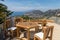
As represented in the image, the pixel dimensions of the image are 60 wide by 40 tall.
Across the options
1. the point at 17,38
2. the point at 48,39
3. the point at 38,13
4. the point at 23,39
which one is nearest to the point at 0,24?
the point at 17,38

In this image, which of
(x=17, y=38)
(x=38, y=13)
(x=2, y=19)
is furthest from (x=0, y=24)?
(x=38, y=13)

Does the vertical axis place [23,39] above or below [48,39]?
below

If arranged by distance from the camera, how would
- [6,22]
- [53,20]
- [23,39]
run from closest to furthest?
→ [23,39] < [6,22] < [53,20]

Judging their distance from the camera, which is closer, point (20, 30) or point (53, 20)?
point (20, 30)

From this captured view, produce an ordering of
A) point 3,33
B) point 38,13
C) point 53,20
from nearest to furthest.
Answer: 1. point 3,33
2. point 53,20
3. point 38,13

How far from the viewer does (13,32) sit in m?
7.04

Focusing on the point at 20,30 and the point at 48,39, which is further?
the point at 20,30

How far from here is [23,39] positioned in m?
6.16

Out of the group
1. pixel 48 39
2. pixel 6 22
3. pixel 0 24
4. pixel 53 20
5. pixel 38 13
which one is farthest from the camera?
pixel 38 13

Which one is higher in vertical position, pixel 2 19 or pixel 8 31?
pixel 2 19

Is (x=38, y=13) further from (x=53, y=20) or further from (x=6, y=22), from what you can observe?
(x=6, y=22)

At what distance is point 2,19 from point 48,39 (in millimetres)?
3912

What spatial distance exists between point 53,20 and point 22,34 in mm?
3950

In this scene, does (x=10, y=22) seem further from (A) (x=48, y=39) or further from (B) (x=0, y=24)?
(A) (x=48, y=39)
